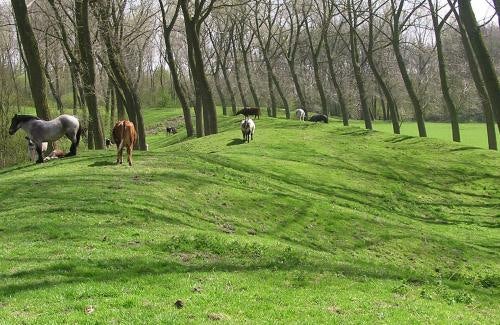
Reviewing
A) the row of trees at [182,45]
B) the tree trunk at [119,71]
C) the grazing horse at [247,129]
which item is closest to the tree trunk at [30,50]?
the row of trees at [182,45]

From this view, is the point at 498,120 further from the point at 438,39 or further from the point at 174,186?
the point at 438,39

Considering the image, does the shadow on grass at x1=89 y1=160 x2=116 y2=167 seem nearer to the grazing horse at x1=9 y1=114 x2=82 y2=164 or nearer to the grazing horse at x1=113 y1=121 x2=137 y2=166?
the grazing horse at x1=113 y1=121 x2=137 y2=166

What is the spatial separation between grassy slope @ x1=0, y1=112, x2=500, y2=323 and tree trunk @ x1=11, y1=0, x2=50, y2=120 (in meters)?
4.43

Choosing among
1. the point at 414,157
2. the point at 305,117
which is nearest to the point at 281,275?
the point at 414,157

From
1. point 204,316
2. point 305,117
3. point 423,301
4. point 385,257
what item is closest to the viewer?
point 204,316

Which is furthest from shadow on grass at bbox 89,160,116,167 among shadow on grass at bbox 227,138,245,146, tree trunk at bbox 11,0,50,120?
shadow on grass at bbox 227,138,245,146

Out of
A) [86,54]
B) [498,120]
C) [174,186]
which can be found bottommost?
[174,186]

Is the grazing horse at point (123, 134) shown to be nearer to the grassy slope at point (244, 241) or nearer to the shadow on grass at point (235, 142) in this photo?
the grassy slope at point (244, 241)

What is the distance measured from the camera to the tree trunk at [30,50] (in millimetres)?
25688

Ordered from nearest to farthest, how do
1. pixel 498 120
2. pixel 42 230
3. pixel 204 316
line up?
pixel 204 316
pixel 42 230
pixel 498 120

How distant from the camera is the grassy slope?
9.63m

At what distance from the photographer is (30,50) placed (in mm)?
25844

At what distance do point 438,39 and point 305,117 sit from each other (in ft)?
75.6

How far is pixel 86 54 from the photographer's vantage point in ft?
98.4
